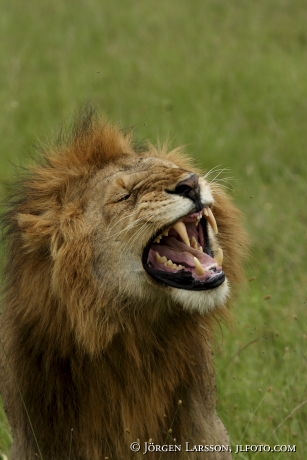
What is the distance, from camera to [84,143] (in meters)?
4.08

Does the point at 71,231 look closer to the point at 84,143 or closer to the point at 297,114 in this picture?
the point at 84,143

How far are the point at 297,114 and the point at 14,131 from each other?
7.62ft

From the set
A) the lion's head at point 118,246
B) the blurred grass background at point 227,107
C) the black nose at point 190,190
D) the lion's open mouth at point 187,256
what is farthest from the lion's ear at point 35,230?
the blurred grass background at point 227,107

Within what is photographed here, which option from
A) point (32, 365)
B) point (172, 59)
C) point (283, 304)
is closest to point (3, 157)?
point (172, 59)

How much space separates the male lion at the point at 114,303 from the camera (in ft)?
12.2

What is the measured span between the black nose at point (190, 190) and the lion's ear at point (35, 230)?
0.47m

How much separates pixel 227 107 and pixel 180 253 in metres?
5.78

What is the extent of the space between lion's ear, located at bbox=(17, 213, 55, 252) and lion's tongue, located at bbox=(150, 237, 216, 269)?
377 mm

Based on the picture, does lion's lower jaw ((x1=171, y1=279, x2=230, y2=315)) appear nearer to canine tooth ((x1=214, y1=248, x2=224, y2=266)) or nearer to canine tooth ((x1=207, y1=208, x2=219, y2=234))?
canine tooth ((x1=214, y1=248, x2=224, y2=266))

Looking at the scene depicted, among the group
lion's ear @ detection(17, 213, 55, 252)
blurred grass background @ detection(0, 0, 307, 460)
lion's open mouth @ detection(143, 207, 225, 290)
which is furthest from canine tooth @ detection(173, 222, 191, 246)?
blurred grass background @ detection(0, 0, 307, 460)

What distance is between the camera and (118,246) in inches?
148

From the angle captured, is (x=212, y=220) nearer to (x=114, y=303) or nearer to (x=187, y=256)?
(x=187, y=256)

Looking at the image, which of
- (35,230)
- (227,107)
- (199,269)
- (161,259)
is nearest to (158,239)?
(161,259)

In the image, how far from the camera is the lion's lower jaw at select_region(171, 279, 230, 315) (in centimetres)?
364
